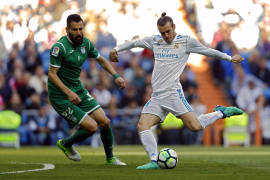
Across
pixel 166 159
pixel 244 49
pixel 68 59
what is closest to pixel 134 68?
pixel 244 49

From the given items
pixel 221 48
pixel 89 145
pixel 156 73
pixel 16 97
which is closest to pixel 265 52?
pixel 221 48

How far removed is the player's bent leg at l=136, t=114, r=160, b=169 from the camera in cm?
969

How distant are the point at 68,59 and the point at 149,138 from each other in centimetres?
174

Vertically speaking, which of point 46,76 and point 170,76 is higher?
point 46,76

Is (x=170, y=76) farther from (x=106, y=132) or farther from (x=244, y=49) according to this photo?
(x=244, y=49)

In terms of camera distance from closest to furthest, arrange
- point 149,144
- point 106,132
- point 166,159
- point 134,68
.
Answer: point 166,159, point 149,144, point 106,132, point 134,68

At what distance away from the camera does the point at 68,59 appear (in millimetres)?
10336

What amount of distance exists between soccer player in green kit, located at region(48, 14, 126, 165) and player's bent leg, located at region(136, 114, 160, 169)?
0.63 m

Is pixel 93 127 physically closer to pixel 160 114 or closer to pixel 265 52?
pixel 160 114

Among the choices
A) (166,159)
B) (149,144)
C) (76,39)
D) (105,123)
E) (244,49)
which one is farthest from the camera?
(244,49)

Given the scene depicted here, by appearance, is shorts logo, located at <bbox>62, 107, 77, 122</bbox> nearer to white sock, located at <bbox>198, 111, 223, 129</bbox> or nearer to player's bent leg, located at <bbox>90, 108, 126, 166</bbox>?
player's bent leg, located at <bbox>90, 108, 126, 166</bbox>

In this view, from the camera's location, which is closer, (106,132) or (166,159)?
(166,159)

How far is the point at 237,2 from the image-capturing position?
21625 mm

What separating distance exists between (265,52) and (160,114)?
11859 mm
